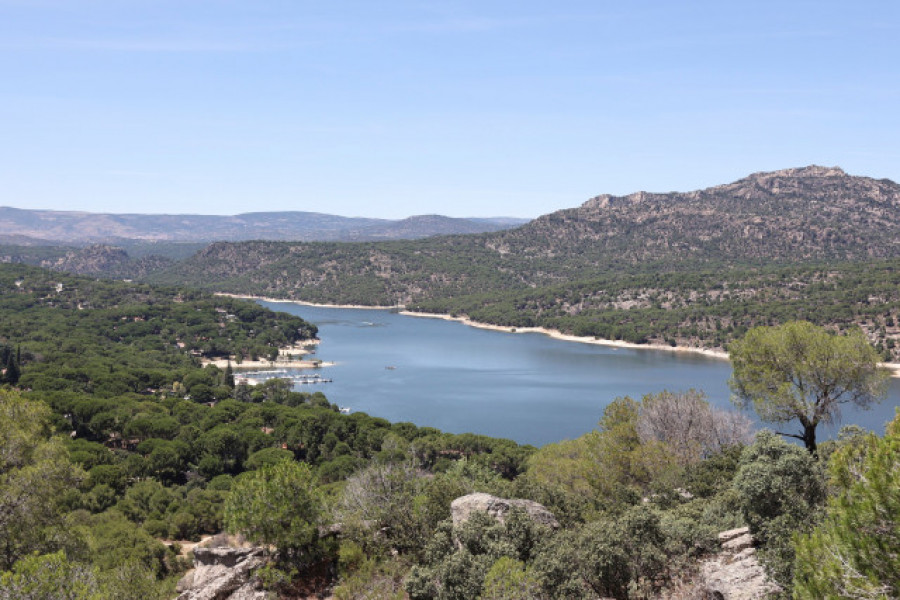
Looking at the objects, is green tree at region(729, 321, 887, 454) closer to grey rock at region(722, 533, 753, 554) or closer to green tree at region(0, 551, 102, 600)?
grey rock at region(722, 533, 753, 554)

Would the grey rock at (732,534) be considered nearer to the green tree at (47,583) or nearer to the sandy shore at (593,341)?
the green tree at (47,583)

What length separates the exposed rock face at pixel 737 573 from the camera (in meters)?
11.6

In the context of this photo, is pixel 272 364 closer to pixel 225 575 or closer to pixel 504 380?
pixel 504 380

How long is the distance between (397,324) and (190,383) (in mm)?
111534

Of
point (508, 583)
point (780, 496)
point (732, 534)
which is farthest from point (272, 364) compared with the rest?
point (780, 496)

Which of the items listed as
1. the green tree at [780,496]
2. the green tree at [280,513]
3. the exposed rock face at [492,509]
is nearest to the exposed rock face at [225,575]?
the green tree at [280,513]

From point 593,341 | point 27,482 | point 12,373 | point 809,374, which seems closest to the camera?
point 27,482

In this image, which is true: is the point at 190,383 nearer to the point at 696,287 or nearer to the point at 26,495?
the point at 26,495

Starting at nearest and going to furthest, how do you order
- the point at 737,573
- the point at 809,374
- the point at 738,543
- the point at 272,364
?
1. the point at 737,573
2. the point at 738,543
3. the point at 809,374
4. the point at 272,364

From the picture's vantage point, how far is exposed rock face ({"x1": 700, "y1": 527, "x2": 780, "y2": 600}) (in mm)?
11562

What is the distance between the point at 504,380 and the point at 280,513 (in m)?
94.9

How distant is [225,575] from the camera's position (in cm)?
1659

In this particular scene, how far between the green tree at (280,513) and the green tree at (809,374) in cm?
1759

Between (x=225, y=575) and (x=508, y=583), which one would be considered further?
(x=225, y=575)
